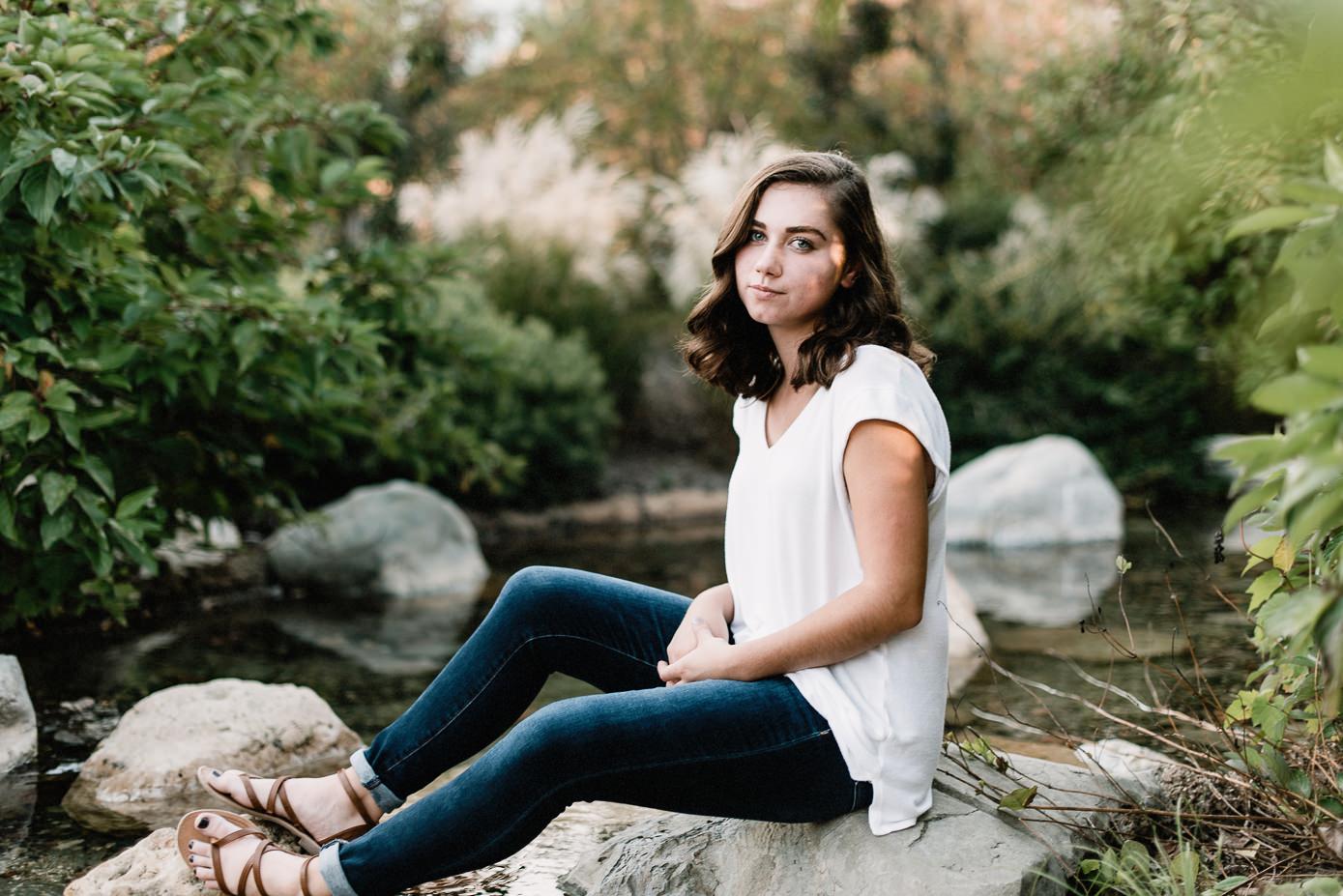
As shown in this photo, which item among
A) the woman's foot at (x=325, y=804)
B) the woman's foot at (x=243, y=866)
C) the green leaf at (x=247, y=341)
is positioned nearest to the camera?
the woman's foot at (x=243, y=866)

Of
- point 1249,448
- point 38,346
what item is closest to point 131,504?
point 38,346

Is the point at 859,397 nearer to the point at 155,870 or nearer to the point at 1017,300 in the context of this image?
the point at 155,870

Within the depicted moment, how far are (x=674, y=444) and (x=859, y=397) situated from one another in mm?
8058

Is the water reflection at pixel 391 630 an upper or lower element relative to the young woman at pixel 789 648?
lower

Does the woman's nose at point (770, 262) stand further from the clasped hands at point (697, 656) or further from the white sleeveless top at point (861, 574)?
the clasped hands at point (697, 656)

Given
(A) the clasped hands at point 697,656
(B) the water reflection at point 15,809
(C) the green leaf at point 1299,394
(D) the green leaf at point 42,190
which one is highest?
(D) the green leaf at point 42,190

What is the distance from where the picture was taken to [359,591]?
5688mm

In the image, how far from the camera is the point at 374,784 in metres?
1.94

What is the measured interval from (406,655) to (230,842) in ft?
7.94

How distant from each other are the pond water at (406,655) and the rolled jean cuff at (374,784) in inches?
10.6

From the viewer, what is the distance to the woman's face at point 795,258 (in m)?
1.78

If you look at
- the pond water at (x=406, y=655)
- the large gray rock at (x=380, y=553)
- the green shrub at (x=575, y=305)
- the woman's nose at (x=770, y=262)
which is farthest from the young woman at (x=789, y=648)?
the green shrub at (x=575, y=305)

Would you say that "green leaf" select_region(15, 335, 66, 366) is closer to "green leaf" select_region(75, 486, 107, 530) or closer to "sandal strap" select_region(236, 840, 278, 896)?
"green leaf" select_region(75, 486, 107, 530)

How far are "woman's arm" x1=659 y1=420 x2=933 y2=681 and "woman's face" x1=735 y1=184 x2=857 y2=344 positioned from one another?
0.26 m
